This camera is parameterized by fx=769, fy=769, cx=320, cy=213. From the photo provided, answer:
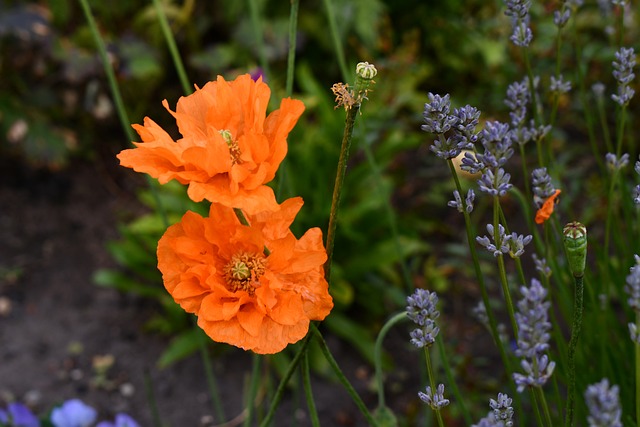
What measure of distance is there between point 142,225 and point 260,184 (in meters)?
1.62

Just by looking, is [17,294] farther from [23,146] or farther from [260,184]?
[260,184]

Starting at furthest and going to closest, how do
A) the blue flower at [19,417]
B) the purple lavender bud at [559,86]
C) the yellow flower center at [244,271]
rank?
the blue flower at [19,417] < the purple lavender bud at [559,86] < the yellow flower center at [244,271]

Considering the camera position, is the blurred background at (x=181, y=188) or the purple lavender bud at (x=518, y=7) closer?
the purple lavender bud at (x=518, y=7)

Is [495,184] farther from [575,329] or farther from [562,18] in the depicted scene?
[562,18]

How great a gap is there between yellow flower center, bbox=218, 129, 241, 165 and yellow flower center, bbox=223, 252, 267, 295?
10 centimetres

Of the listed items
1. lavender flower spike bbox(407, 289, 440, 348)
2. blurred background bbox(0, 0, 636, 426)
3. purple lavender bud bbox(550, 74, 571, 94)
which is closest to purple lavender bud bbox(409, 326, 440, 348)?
lavender flower spike bbox(407, 289, 440, 348)

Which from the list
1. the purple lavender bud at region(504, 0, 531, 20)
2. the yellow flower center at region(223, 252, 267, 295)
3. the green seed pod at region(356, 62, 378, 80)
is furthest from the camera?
the purple lavender bud at region(504, 0, 531, 20)

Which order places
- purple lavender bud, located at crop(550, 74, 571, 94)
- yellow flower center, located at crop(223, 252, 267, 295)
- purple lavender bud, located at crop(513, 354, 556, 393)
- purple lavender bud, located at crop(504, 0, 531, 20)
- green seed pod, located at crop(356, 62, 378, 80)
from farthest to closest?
1. purple lavender bud, located at crop(550, 74, 571, 94)
2. purple lavender bud, located at crop(504, 0, 531, 20)
3. yellow flower center, located at crop(223, 252, 267, 295)
4. green seed pod, located at crop(356, 62, 378, 80)
5. purple lavender bud, located at crop(513, 354, 556, 393)

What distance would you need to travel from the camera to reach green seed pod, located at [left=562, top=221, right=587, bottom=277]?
67 centimetres

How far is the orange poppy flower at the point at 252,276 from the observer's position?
792 mm

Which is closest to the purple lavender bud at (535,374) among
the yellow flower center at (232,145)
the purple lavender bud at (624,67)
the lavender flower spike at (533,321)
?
the lavender flower spike at (533,321)

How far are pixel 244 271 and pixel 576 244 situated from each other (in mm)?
354

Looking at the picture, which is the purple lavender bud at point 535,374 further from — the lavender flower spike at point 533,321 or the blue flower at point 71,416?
the blue flower at point 71,416

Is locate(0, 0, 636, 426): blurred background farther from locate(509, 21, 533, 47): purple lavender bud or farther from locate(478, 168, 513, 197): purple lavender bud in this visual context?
locate(478, 168, 513, 197): purple lavender bud
